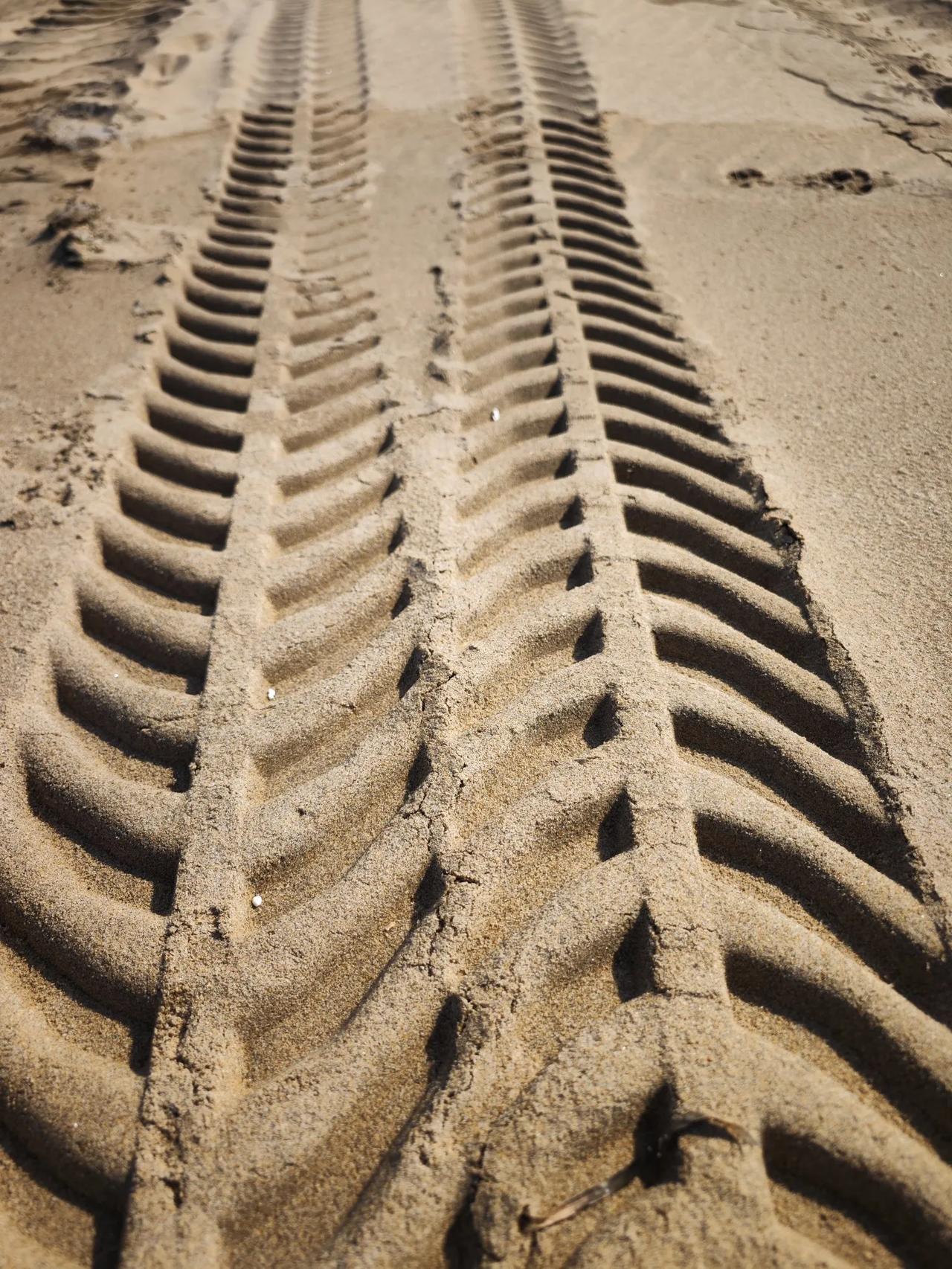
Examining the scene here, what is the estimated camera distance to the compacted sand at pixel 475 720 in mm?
1057

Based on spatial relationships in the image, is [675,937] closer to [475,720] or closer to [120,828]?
[475,720]

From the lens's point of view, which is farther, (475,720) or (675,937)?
(475,720)

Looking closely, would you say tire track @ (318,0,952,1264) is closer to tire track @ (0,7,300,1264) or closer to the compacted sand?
the compacted sand

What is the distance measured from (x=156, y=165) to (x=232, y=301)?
1.12 metres

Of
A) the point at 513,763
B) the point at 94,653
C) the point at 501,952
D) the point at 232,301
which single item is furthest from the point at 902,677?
the point at 232,301

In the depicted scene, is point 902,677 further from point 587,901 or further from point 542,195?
point 542,195

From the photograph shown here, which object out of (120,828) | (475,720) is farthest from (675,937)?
(120,828)

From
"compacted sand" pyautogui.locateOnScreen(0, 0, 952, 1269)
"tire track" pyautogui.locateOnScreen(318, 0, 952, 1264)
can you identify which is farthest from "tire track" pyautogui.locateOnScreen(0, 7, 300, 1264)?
"tire track" pyautogui.locateOnScreen(318, 0, 952, 1264)

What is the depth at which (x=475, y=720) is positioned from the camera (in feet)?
5.00

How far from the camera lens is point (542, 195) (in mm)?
3084

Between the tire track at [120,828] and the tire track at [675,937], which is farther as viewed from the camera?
the tire track at [120,828]

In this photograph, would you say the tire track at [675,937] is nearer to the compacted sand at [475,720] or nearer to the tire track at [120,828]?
the compacted sand at [475,720]

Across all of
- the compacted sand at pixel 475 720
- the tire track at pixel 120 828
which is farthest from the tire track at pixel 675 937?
the tire track at pixel 120 828

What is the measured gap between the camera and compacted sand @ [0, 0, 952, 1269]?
1.06m
